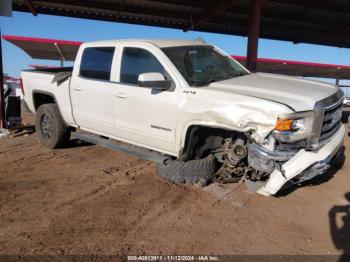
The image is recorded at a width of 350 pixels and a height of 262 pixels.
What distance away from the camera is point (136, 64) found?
541cm

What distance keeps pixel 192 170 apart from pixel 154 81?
51.0 inches

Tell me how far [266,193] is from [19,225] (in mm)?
2831

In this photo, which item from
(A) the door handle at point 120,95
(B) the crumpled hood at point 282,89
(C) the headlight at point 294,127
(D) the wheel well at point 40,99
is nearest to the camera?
(C) the headlight at point 294,127

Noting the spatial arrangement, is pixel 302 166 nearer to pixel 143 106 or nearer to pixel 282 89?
pixel 282 89

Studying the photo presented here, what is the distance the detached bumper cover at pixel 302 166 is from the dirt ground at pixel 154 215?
0.35 m

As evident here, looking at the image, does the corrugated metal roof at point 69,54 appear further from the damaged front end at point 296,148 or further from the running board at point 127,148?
Result: the damaged front end at point 296,148

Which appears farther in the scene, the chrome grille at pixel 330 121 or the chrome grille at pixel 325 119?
the chrome grille at pixel 330 121

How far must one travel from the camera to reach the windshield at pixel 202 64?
5020mm

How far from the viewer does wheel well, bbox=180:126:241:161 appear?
4.80m

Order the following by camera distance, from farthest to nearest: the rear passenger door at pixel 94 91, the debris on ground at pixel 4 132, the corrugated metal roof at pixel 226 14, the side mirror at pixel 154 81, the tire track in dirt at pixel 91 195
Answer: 1. the corrugated metal roof at pixel 226 14
2. the debris on ground at pixel 4 132
3. the rear passenger door at pixel 94 91
4. the side mirror at pixel 154 81
5. the tire track in dirt at pixel 91 195

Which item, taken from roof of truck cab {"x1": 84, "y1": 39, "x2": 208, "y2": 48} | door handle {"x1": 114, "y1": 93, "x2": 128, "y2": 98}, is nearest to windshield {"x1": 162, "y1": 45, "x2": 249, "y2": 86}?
→ roof of truck cab {"x1": 84, "y1": 39, "x2": 208, "y2": 48}

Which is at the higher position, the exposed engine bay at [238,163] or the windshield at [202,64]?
the windshield at [202,64]

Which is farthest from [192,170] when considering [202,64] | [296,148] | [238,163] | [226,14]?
[226,14]

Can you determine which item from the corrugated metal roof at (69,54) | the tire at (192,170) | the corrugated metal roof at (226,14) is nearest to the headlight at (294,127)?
the tire at (192,170)
